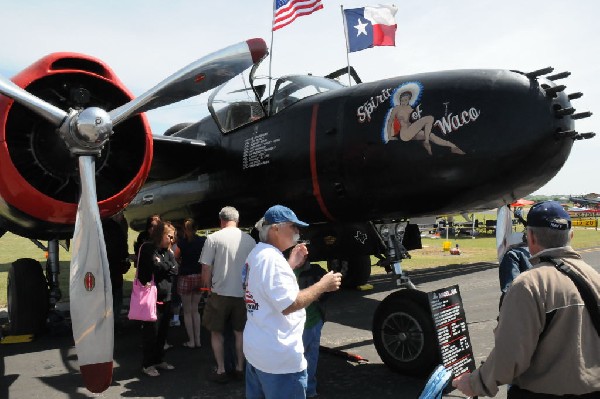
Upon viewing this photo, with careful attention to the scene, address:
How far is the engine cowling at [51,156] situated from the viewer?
17.5ft

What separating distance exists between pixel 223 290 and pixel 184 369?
124 centimetres

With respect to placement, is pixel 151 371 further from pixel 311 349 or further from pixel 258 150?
pixel 258 150

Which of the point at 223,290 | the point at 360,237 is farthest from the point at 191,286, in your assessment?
the point at 360,237

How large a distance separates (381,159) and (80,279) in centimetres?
339

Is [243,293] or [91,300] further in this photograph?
[243,293]

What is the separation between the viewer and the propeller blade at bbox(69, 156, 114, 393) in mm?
4539

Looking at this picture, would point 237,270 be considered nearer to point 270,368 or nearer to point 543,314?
point 270,368

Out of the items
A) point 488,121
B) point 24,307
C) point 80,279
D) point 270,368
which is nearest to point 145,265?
point 80,279

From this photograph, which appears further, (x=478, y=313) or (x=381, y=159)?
(x=478, y=313)

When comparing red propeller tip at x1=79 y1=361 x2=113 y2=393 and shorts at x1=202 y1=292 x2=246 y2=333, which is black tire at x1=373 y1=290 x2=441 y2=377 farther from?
red propeller tip at x1=79 y1=361 x2=113 y2=393

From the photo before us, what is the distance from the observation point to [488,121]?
4844mm

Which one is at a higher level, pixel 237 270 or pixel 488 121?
pixel 488 121

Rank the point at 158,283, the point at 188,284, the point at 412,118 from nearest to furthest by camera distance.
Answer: the point at 412,118
the point at 158,283
the point at 188,284

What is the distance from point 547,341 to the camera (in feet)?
7.52
